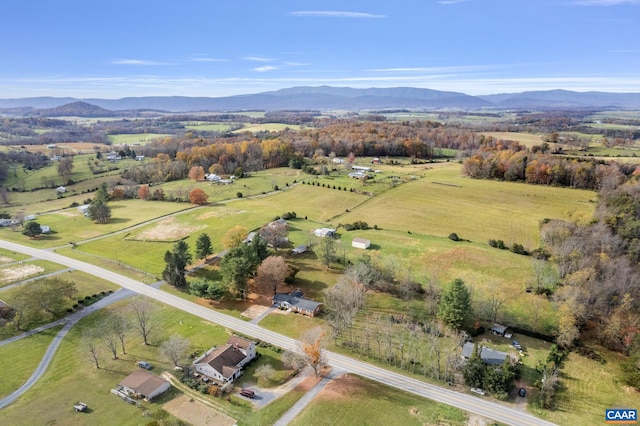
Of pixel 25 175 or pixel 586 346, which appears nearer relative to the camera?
pixel 586 346

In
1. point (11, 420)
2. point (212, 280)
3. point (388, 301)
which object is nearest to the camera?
point (11, 420)

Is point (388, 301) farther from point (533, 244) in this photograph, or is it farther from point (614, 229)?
point (614, 229)

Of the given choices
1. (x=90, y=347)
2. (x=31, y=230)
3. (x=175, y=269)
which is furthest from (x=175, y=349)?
(x=31, y=230)

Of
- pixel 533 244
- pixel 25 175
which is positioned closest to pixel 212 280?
pixel 533 244

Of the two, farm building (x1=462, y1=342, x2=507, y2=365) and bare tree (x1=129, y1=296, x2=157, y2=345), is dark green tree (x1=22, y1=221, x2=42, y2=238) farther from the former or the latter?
farm building (x1=462, y1=342, x2=507, y2=365)

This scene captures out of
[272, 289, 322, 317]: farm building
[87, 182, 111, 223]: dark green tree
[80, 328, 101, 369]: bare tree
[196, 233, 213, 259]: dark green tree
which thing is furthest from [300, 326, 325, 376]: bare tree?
[87, 182, 111, 223]: dark green tree

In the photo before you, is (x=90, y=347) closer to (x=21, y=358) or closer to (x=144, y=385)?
(x=21, y=358)

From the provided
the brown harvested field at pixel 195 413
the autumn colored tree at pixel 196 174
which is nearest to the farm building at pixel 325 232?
the brown harvested field at pixel 195 413
